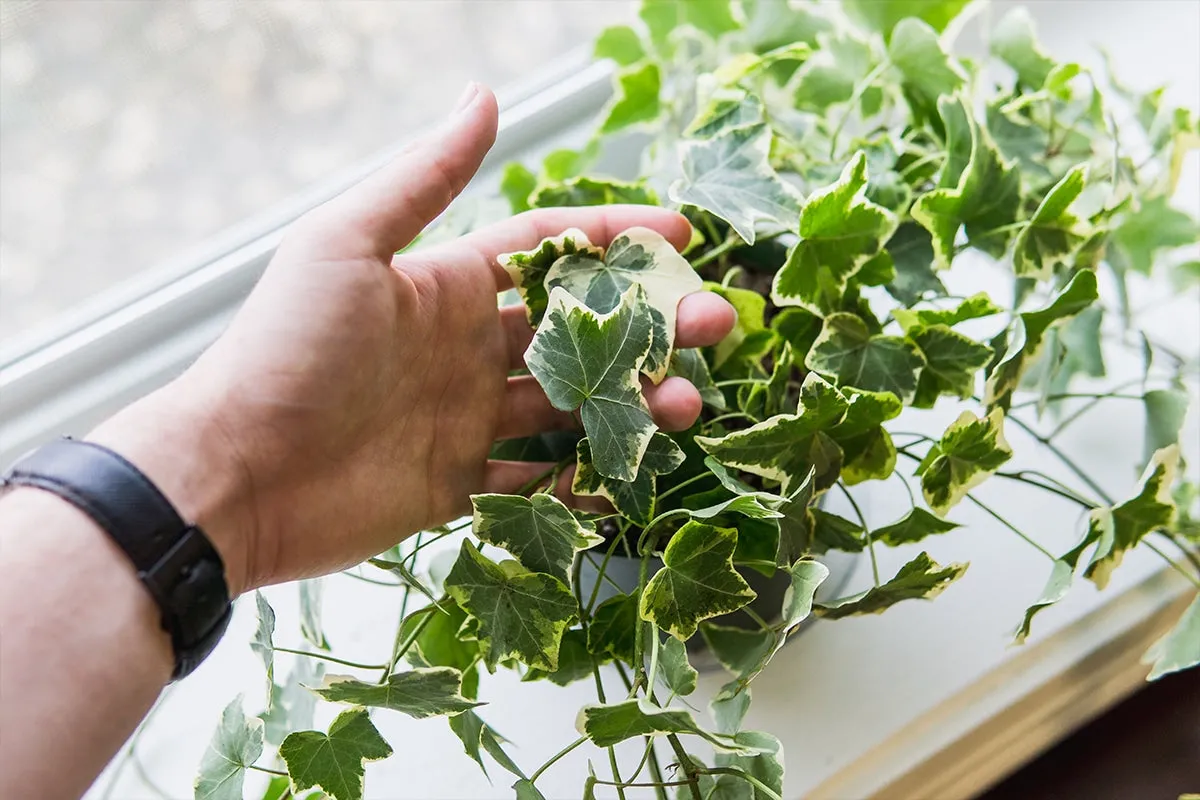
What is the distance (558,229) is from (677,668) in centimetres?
31

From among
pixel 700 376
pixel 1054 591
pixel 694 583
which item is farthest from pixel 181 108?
pixel 1054 591

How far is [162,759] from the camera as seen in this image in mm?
764

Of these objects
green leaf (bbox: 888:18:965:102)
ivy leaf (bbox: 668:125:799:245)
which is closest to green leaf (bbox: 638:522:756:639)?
ivy leaf (bbox: 668:125:799:245)

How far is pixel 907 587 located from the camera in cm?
59

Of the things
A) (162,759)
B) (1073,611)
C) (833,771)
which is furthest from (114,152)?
(1073,611)

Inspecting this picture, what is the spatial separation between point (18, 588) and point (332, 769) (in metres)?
0.18

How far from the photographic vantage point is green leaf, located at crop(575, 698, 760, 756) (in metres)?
0.46

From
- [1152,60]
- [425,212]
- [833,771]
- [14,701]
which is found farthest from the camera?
[1152,60]

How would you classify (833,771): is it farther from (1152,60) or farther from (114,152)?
(1152,60)

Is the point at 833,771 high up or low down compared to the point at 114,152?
down

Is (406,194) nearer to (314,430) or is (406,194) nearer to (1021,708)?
(314,430)

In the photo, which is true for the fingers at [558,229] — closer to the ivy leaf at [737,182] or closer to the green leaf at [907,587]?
the ivy leaf at [737,182]

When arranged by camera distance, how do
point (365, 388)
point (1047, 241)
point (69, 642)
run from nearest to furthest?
point (69, 642) < point (365, 388) < point (1047, 241)

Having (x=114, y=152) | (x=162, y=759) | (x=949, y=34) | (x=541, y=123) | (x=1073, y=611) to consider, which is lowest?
(x=1073, y=611)
